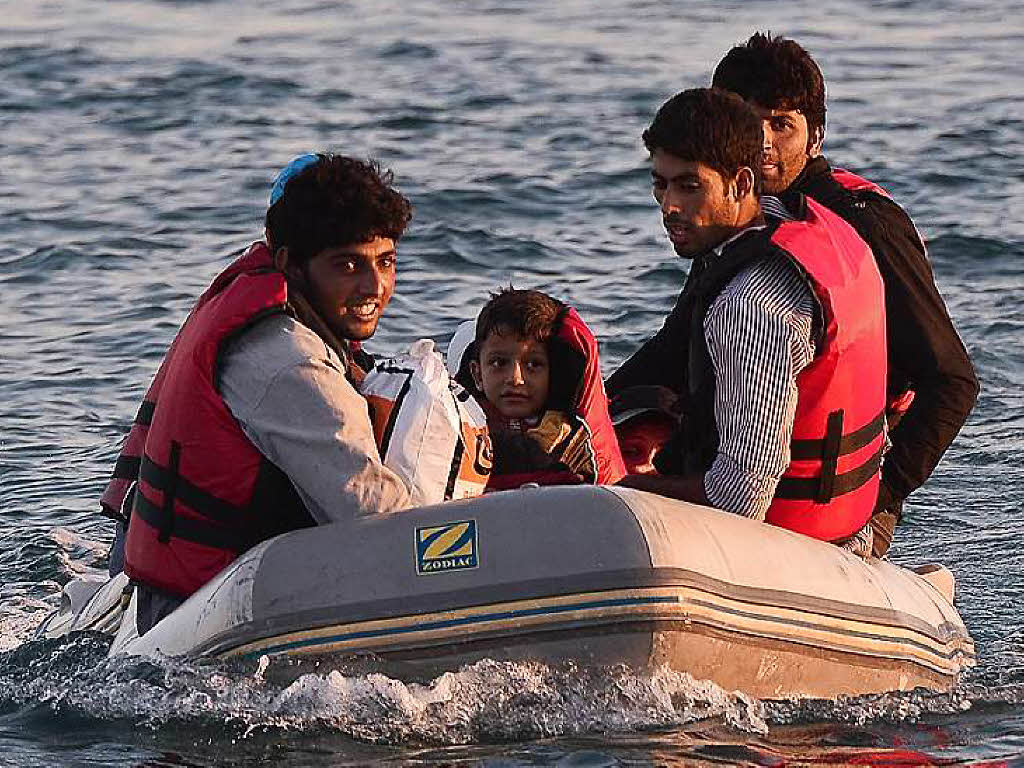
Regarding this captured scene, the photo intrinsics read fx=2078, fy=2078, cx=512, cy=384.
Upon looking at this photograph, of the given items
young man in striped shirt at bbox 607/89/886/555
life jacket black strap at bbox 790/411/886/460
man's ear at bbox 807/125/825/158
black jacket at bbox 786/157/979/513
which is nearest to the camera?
young man in striped shirt at bbox 607/89/886/555

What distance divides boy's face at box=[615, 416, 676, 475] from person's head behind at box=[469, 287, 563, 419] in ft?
1.03

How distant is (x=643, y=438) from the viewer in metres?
5.48

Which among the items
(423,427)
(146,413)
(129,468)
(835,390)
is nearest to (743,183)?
(835,390)

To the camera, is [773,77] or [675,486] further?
[773,77]

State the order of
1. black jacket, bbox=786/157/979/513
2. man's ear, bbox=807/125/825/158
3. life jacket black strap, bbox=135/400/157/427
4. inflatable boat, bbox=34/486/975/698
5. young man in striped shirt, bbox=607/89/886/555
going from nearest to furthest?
inflatable boat, bbox=34/486/975/698 < young man in striped shirt, bbox=607/89/886/555 < life jacket black strap, bbox=135/400/157/427 < black jacket, bbox=786/157/979/513 < man's ear, bbox=807/125/825/158

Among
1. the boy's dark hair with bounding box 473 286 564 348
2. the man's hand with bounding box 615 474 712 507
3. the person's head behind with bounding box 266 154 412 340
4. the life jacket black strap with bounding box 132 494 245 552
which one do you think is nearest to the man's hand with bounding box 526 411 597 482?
the man's hand with bounding box 615 474 712 507

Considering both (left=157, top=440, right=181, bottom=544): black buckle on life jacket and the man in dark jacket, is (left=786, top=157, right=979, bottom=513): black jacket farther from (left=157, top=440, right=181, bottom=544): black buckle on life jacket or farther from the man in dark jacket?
(left=157, top=440, right=181, bottom=544): black buckle on life jacket

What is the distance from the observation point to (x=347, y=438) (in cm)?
439

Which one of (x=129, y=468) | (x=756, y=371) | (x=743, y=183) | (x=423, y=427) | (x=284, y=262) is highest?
(x=743, y=183)

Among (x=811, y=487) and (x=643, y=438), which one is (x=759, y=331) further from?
(x=643, y=438)

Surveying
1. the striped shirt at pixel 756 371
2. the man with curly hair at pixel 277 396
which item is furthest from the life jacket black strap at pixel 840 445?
the man with curly hair at pixel 277 396

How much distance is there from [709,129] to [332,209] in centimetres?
86

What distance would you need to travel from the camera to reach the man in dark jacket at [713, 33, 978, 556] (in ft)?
17.4

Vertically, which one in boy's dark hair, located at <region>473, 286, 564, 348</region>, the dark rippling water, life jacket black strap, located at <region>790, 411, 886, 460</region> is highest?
boy's dark hair, located at <region>473, 286, 564, 348</region>
